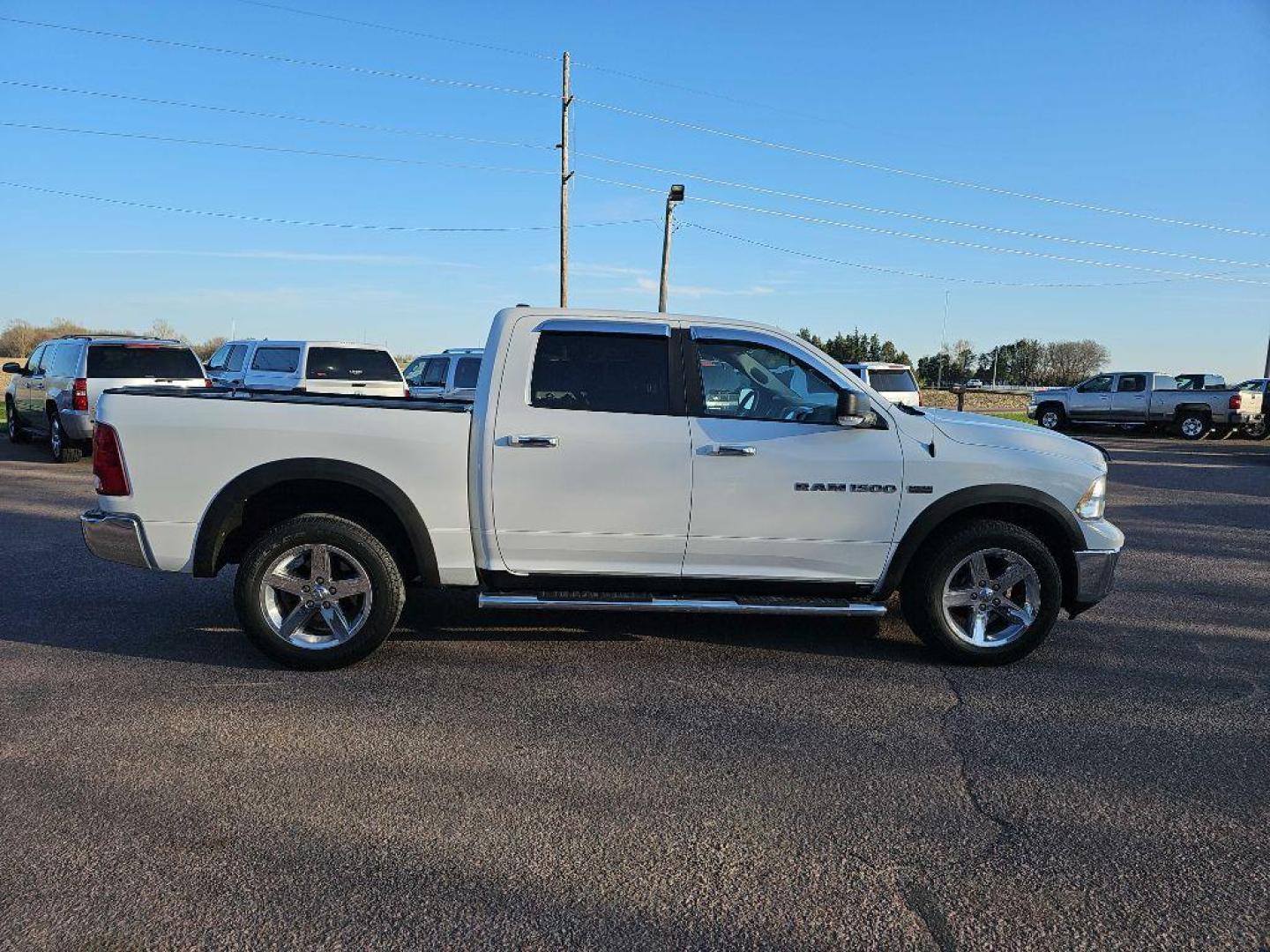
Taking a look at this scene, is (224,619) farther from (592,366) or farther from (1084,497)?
(1084,497)

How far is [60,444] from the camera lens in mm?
13680

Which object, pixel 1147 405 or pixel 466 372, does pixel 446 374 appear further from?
pixel 1147 405

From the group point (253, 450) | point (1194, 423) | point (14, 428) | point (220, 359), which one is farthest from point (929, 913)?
point (1194, 423)

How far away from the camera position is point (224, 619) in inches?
225

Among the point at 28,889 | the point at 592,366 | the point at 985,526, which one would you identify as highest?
the point at 592,366

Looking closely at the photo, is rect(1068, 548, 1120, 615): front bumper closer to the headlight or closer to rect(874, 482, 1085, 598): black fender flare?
rect(874, 482, 1085, 598): black fender flare

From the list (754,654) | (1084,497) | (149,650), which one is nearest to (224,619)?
(149,650)

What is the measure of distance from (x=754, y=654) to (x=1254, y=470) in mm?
15982

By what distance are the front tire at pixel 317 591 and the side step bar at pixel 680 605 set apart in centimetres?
55

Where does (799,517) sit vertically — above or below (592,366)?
below

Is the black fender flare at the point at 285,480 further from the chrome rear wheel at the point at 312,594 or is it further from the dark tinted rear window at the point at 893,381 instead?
the dark tinted rear window at the point at 893,381

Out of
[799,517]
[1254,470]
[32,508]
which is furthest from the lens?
[1254,470]

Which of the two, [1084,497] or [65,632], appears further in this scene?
[65,632]

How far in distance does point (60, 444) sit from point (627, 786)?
13466 mm
